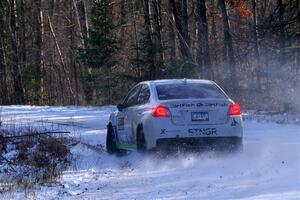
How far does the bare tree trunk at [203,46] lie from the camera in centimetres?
3208

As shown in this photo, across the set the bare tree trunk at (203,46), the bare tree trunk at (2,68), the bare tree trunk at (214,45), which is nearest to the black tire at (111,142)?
the bare tree trunk at (203,46)

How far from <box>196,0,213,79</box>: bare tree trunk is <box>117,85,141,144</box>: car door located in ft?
59.9

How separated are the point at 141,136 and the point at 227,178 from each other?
8.15 ft

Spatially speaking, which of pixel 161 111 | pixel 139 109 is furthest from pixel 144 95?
pixel 161 111

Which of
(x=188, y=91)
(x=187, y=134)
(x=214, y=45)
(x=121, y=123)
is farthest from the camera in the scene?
(x=214, y=45)

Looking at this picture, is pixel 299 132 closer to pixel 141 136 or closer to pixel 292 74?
pixel 141 136

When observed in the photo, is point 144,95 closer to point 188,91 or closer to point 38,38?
point 188,91

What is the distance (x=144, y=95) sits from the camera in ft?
41.1

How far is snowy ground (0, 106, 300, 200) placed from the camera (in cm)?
898

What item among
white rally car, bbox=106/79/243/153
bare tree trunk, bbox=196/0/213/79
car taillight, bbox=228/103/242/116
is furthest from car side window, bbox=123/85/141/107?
bare tree trunk, bbox=196/0/213/79

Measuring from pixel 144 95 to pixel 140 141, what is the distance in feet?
3.47

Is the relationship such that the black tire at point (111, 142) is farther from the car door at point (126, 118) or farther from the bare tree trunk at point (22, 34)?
the bare tree trunk at point (22, 34)

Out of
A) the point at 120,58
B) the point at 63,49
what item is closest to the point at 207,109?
the point at 120,58

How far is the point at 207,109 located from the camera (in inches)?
449
